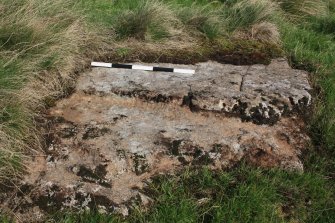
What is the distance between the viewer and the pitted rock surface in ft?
10.8

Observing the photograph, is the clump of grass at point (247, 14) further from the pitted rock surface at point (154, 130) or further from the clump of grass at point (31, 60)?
the clump of grass at point (31, 60)

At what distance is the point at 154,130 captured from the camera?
3812mm

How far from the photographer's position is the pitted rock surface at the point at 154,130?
3.30 meters

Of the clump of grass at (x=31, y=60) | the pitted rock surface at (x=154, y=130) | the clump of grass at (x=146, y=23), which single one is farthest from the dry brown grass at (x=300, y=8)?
the clump of grass at (x=31, y=60)

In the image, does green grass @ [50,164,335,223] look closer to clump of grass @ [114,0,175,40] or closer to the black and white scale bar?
the black and white scale bar

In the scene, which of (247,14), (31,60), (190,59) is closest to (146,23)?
(190,59)

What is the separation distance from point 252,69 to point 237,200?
79.4 inches

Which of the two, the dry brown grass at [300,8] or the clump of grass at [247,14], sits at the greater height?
the clump of grass at [247,14]

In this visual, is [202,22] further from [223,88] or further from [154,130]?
[154,130]

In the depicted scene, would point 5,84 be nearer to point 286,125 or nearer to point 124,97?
point 124,97

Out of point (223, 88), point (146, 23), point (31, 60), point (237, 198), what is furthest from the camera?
point (146, 23)

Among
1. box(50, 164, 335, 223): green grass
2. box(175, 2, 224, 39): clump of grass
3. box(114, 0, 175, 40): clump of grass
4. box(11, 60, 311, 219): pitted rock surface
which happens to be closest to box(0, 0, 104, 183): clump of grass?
box(11, 60, 311, 219): pitted rock surface

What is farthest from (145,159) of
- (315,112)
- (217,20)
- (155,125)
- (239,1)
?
(239,1)

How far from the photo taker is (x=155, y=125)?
388cm
